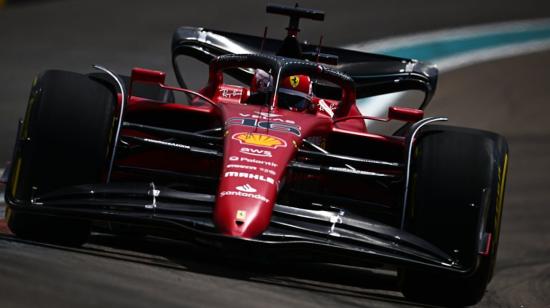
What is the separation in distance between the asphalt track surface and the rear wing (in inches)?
55.8

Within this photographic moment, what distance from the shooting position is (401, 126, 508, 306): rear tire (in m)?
6.81

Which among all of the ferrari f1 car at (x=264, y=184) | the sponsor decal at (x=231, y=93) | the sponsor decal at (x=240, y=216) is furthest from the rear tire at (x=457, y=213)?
the sponsor decal at (x=231, y=93)

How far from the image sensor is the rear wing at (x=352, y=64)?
1040cm

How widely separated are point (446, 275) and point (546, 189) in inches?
196

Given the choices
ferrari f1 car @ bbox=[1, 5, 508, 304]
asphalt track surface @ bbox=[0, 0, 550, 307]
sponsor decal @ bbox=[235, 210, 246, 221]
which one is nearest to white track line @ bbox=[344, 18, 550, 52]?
asphalt track surface @ bbox=[0, 0, 550, 307]

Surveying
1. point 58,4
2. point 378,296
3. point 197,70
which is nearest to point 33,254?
point 378,296

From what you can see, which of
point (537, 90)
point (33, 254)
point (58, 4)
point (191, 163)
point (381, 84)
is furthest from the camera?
point (58, 4)

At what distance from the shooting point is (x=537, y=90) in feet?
51.0

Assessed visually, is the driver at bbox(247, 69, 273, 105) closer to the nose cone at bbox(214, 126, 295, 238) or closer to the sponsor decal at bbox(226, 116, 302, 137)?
the sponsor decal at bbox(226, 116, 302, 137)

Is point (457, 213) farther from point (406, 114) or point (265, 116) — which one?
point (265, 116)

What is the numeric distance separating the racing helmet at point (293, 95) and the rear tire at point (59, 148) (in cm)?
168

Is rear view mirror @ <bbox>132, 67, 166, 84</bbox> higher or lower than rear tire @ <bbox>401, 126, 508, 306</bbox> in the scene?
higher

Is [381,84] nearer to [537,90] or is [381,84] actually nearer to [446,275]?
[446,275]

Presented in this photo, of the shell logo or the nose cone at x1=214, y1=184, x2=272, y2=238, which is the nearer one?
the nose cone at x1=214, y1=184, x2=272, y2=238
